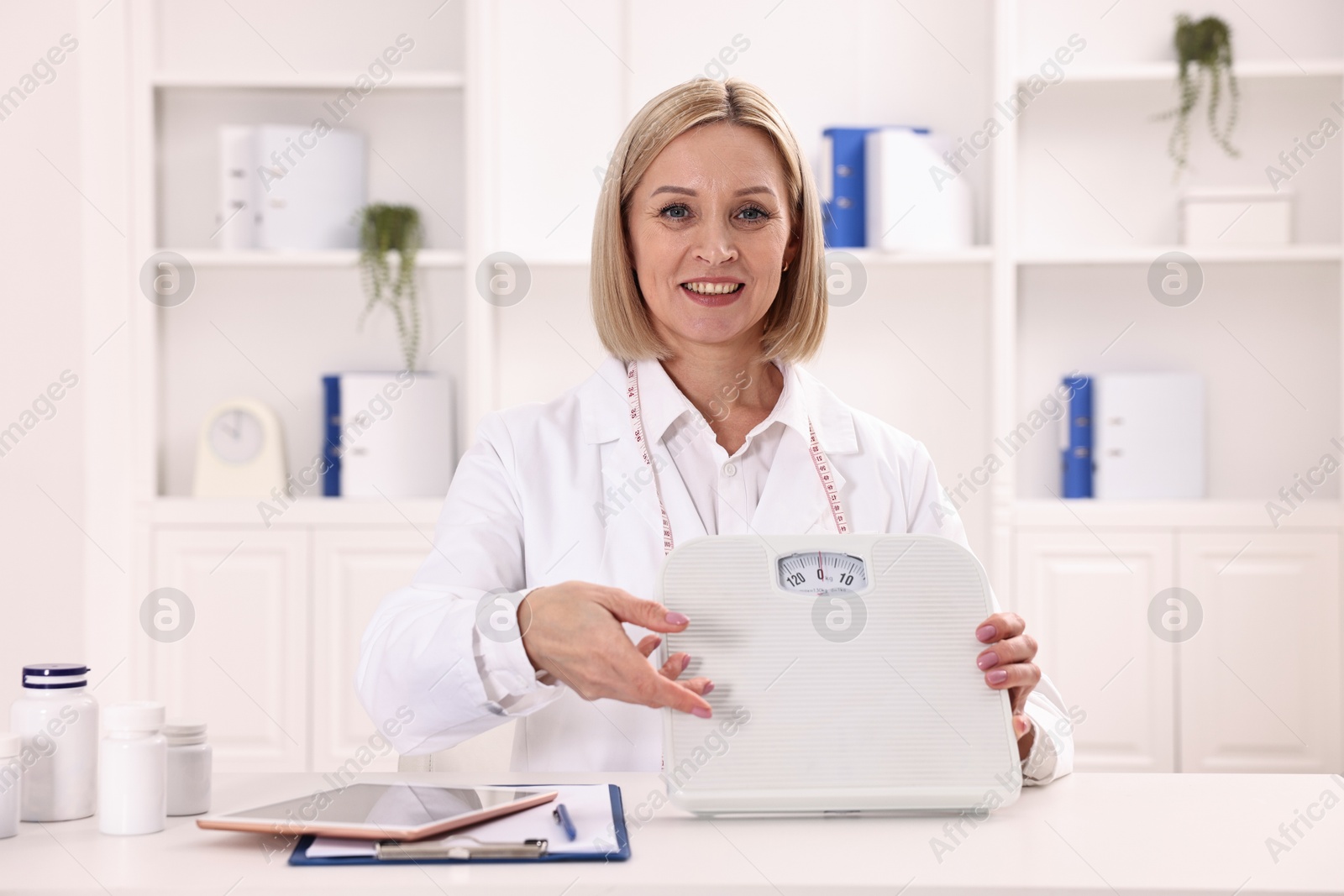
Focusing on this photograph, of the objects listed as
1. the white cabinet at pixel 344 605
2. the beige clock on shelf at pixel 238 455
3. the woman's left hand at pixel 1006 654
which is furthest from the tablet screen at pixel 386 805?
the beige clock on shelf at pixel 238 455

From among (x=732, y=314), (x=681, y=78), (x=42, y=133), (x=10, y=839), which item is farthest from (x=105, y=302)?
(x=10, y=839)

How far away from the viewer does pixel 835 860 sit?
0.88 meters

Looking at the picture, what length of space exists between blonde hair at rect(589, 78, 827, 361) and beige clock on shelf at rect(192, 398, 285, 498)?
1.71m

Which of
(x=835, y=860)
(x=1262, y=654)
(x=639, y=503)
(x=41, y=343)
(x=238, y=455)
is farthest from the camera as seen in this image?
(x=238, y=455)

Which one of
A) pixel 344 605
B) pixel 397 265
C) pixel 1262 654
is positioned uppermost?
pixel 397 265

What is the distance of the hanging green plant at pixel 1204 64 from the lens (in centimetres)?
299

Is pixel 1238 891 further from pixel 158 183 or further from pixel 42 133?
pixel 158 183

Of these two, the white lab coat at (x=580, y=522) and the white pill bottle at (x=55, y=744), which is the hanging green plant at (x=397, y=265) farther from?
the white pill bottle at (x=55, y=744)

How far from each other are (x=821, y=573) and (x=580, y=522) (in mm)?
513

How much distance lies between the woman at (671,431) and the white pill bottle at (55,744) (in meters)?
0.33

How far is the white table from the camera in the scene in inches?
32.5

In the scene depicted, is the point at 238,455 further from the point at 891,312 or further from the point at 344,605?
the point at 891,312

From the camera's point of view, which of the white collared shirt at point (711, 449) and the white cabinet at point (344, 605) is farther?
the white cabinet at point (344, 605)

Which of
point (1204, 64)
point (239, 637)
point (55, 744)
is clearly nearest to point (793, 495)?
point (55, 744)
